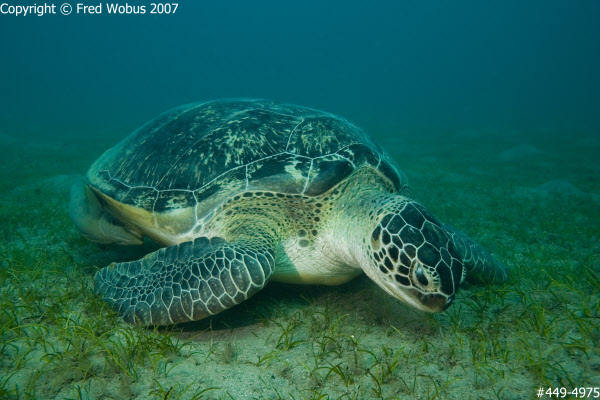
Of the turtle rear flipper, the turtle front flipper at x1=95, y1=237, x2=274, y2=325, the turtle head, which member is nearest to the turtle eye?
the turtle head

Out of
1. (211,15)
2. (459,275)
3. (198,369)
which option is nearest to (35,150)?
(198,369)

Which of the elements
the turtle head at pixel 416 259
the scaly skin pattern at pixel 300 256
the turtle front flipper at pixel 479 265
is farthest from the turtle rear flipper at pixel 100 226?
the turtle front flipper at pixel 479 265

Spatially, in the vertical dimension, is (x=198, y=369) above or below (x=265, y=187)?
below

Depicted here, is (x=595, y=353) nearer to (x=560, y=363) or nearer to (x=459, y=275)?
(x=560, y=363)

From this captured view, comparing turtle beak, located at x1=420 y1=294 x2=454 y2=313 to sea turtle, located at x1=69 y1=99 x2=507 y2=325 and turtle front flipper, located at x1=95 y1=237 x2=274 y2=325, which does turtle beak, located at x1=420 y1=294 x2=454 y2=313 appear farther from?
turtle front flipper, located at x1=95 y1=237 x2=274 y2=325

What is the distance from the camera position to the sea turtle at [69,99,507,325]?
228 centimetres

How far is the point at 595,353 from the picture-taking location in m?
2.04

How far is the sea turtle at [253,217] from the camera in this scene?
228 cm

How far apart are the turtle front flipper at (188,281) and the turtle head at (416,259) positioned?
33.6 inches

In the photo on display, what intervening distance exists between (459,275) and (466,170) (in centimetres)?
1083

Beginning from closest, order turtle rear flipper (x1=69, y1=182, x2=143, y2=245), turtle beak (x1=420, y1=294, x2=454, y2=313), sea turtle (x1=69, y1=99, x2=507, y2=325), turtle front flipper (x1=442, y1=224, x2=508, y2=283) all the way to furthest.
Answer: turtle beak (x1=420, y1=294, x2=454, y2=313) → sea turtle (x1=69, y1=99, x2=507, y2=325) → turtle front flipper (x1=442, y1=224, x2=508, y2=283) → turtle rear flipper (x1=69, y1=182, x2=143, y2=245)

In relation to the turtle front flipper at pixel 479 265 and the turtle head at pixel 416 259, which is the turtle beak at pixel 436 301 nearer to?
the turtle head at pixel 416 259

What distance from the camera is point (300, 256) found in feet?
9.66

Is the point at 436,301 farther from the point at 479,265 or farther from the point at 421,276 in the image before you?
the point at 479,265
